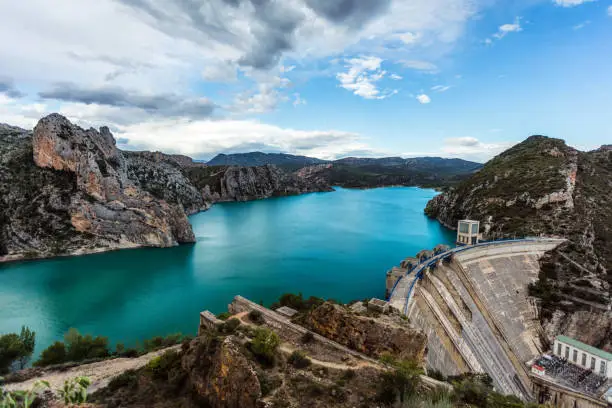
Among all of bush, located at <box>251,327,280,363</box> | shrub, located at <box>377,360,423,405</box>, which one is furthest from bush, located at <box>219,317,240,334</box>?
shrub, located at <box>377,360,423,405</box>

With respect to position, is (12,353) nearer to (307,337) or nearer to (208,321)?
(208,321)

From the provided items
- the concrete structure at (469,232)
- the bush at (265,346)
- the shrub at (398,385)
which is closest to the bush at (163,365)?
the bush at (265,346)

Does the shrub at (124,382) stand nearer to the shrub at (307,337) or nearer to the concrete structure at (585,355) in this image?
the shrub at (307,337)

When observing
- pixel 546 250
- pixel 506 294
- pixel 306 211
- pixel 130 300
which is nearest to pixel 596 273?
pixel 546 250

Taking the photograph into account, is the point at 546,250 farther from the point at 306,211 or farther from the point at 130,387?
the point at 306,211

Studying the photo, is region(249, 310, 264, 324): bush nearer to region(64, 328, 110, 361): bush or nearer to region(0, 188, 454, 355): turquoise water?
region(64, 328, 110, 361): bush
